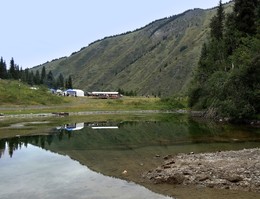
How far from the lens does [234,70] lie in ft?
257

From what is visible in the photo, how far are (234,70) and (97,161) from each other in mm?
50306

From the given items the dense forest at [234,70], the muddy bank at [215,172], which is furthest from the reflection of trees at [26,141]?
the dense forest at [234,70]

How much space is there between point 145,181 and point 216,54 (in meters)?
89.8

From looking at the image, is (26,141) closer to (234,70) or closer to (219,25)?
(234,70)

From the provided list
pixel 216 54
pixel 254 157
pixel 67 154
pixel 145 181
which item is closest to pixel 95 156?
pixel 67 154

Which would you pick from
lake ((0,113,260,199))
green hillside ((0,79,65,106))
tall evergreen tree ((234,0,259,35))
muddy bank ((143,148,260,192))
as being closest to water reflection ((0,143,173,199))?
lake ((0,113,260,199))

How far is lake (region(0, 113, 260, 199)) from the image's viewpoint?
2486cm

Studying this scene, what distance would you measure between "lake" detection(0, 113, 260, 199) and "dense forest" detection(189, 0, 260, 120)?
17925 millimetres

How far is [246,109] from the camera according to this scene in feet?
237

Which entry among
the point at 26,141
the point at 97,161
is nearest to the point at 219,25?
the point at 26,141

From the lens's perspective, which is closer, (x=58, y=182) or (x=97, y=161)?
(x=58, y=182)

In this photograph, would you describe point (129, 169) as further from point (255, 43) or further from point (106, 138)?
point (255, 43)

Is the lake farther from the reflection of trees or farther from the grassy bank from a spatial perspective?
the grassy bank

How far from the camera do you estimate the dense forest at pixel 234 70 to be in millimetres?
73938
